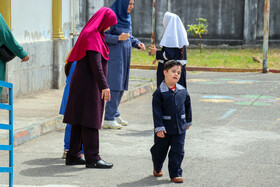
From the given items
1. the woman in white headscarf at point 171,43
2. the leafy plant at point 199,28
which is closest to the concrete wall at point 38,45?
the woman in white headscarf at point 171,43

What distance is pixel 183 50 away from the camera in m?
8.56

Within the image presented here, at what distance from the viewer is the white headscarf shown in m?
8.41

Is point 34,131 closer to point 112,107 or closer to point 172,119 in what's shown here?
point 112,107

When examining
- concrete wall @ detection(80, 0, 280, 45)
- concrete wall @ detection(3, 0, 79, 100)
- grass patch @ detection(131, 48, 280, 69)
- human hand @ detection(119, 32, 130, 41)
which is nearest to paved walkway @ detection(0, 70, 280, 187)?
concrete wall @ detection(3, 0, 79, 100)

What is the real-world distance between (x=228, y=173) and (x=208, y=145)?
1.49 meters

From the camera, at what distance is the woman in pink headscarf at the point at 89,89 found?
248 inches

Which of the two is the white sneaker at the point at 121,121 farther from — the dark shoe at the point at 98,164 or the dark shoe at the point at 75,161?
the dark shoe at the point at 98,164

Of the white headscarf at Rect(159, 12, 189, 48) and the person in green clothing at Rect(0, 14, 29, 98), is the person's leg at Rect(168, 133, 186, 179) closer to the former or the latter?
the person in green clothing at Rect(0, 14, 29, 98)

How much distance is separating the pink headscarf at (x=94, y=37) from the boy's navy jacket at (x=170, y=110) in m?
0.89

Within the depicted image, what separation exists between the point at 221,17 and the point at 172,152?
2148cm

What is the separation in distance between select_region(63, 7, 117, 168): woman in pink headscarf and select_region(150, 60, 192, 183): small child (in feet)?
2.22

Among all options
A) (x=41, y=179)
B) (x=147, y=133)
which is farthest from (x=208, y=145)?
(x=41, y=179)

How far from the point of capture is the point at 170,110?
5922mm

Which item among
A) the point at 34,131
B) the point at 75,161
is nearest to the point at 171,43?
the point at 34,131
